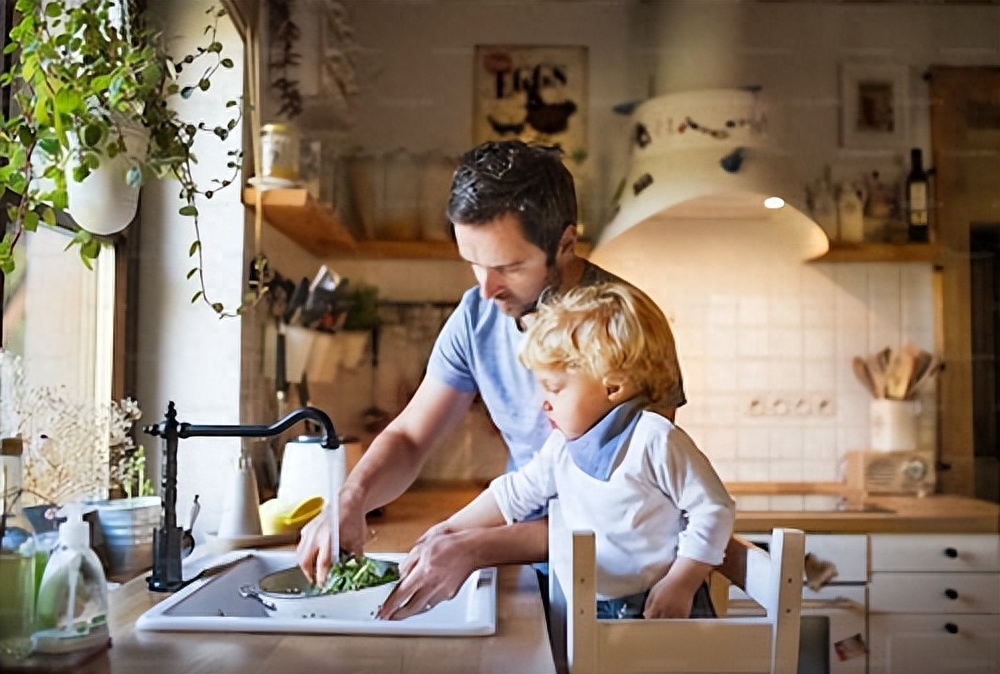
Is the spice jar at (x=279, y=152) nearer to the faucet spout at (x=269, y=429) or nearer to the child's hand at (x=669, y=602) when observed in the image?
the faucet spout at (x=269, y=429)

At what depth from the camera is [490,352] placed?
1055mm

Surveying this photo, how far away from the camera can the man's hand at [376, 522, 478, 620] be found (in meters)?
0.89

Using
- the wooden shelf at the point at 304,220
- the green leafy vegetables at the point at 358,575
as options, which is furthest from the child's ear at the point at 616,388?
the wooden shelf at the point at 304,220

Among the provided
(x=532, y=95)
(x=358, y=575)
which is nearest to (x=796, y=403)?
(x=532, y=95)

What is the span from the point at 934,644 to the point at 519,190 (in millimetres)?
745

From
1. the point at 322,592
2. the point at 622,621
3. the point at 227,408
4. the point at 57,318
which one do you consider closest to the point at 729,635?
the point at 622,621

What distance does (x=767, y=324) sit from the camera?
121 cm

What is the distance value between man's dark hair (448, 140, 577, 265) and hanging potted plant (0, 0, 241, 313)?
30cm

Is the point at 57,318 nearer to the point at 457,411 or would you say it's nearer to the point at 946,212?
the point at 457,411

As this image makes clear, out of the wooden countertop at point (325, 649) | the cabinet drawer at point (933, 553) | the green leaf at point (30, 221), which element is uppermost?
the green leaf at point (30, 221)

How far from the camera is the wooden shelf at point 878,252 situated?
121 centimetres

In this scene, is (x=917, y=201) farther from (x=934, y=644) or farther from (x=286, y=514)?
(x=286, y=514)

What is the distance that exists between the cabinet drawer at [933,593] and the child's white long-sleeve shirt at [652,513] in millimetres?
419

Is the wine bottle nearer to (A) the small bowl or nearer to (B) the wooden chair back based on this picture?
(B) the wooden chair back
